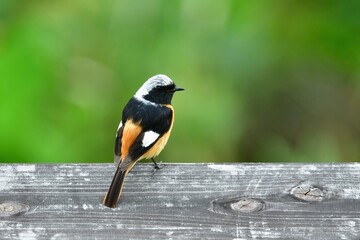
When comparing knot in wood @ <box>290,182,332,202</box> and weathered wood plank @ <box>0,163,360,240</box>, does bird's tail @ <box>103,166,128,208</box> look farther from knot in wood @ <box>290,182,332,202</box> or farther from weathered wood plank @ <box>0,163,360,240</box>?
knot in wood @ <box>290,182,332,202</box>

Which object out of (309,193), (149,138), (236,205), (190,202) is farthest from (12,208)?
(309,193)

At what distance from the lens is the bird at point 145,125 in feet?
15.2

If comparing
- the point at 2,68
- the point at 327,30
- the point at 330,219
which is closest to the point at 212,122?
the point at 327,30

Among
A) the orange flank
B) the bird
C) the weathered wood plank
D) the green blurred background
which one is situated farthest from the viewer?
the green blurred background

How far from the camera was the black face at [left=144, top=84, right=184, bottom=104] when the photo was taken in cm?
571

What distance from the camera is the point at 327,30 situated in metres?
6.02

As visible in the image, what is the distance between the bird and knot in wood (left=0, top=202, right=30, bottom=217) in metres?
0.44

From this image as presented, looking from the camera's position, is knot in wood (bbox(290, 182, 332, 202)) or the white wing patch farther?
the white wing patch

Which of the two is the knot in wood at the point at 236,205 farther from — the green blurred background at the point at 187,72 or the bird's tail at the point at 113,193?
the green blurred background at the point at 187,72

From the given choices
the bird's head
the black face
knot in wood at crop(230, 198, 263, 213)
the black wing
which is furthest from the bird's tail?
the black face

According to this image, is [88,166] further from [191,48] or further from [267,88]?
Result: [267,88]

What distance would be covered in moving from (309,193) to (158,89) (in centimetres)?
184

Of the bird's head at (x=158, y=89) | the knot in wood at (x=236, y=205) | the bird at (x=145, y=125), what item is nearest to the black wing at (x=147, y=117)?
the bird at (x=145, y=125)

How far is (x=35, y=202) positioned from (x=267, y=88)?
7.98ft
